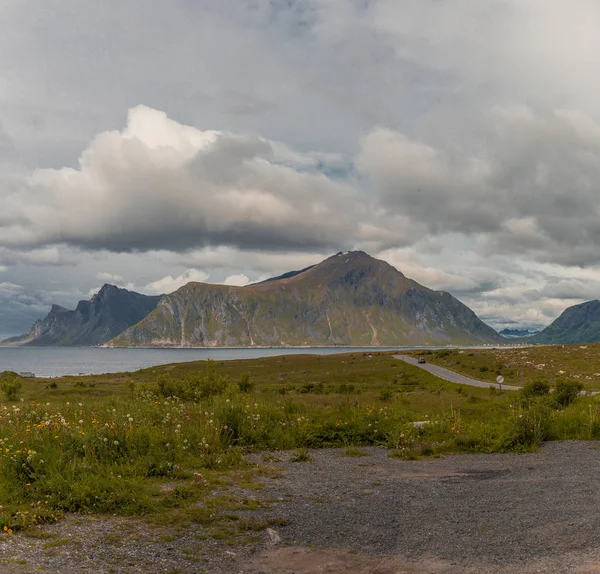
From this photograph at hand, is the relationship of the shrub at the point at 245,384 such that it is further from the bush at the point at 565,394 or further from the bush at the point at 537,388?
the bush at the point at 565,394

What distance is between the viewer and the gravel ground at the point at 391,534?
881 centimetres

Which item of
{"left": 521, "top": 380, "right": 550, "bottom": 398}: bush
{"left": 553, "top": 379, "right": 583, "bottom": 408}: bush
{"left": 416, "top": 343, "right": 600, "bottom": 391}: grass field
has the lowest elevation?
{"left": 416, "top": 343, "right": 600, "bottom": 391}: grass field

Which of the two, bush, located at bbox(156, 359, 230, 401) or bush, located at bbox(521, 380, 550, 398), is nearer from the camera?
bush, located at bbox(156, 359, 230, 401)

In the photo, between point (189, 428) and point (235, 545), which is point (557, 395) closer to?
point (189, 428)

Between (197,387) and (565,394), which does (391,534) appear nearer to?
(565,394)

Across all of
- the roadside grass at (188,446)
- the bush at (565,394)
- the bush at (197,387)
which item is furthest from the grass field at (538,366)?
the bush at (197,387)

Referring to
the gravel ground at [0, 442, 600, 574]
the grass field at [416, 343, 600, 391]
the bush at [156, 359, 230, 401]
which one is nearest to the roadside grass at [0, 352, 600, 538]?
the gravel ground at [0, 442, 600, 574]

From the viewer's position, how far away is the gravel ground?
8.81 metres

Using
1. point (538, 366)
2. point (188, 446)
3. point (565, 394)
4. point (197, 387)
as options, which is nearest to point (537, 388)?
point (565, 394)

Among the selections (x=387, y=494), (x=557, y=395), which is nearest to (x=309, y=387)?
(x=557, y=395)

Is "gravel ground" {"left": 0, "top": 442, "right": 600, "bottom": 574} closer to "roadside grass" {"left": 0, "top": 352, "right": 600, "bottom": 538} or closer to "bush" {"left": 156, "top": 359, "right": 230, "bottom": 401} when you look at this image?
"roadside grass" {"left": 0, "top": 352, "right": 600, "bottom": 538}

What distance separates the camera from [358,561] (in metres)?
9.13

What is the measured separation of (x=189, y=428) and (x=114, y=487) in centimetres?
685

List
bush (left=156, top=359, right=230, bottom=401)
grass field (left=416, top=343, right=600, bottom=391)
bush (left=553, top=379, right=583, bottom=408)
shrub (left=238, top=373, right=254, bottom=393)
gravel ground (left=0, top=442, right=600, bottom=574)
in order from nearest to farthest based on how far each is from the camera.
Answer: gravel ground (left=0, top=442, right=600, bottom=574), bush (left=553, top=379, right=583, bottom=408), bush (left=156, top=359, right=230, bottom=401), shrub (left=238, top=373, right=254, bottom=393), grass field (left=416, top=343, right=600, bottom=391)
